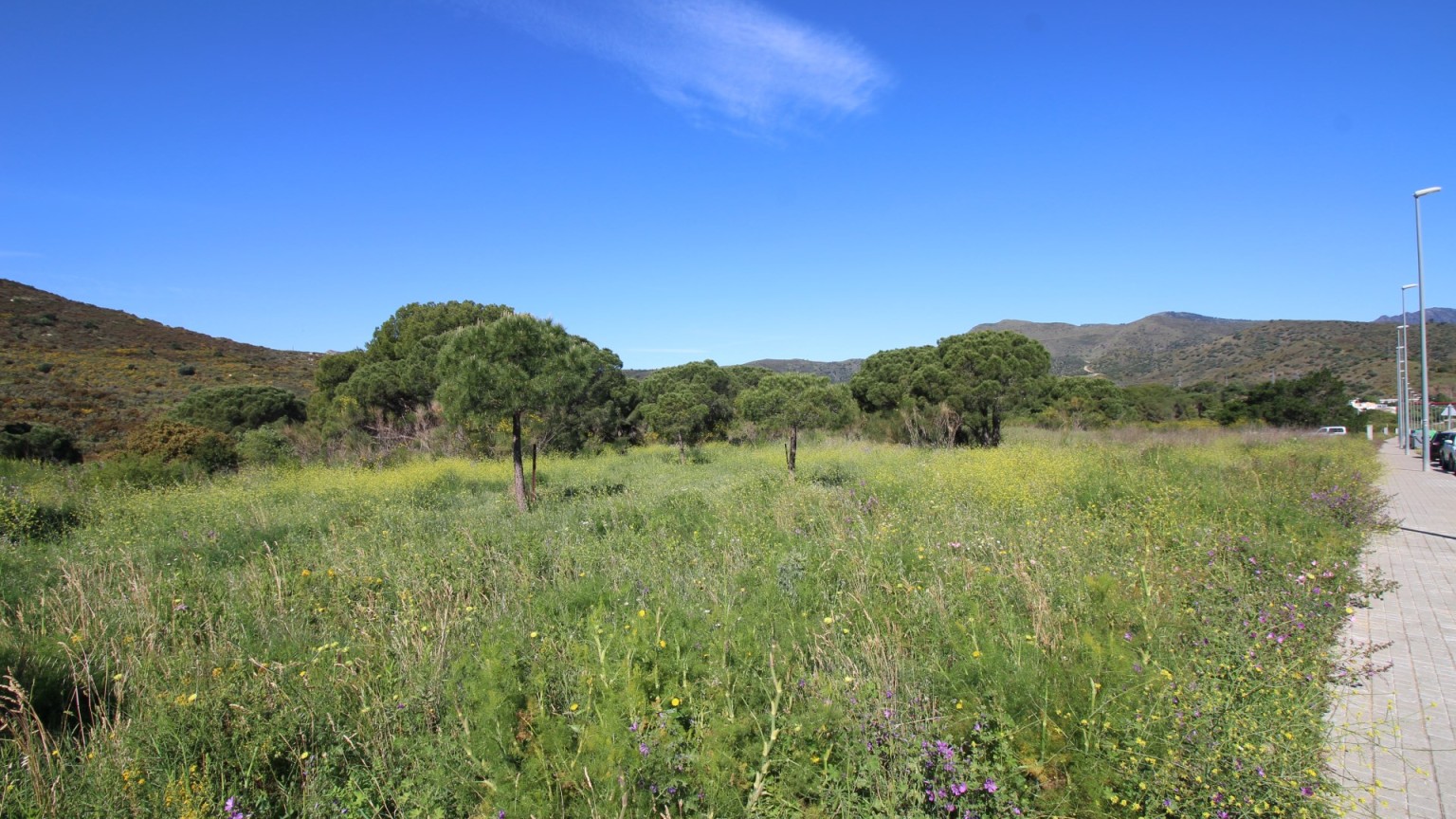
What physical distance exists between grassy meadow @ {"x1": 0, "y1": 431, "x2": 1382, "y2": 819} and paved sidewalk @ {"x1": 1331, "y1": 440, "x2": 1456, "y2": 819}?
0.76ft

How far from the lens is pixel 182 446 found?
52.0ft

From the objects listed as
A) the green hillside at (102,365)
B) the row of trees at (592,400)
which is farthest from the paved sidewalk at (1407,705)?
the green hillside at (102,365)

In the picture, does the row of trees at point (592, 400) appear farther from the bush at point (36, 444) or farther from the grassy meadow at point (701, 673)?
the grassy meadow at point (701, 673)

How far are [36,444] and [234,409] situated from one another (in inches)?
256

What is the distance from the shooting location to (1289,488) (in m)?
9.55

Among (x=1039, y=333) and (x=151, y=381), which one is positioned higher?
(x=1039, y=333)

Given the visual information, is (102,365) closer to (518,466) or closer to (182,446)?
(182,446)

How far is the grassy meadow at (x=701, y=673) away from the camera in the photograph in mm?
2609

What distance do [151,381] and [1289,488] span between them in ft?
143

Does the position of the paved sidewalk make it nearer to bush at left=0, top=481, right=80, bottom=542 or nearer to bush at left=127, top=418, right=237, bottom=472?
bush at left=0, top=481, right=80, bottom=542

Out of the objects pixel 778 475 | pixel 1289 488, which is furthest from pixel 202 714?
pixel 1289 488

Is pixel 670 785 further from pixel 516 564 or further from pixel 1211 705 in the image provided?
pixel 516 564

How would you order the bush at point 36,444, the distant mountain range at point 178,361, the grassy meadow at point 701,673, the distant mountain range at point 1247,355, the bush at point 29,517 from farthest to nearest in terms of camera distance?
the distant mountain range at point 1247,355 → the distant mountain range at point 178,361 → the bush at point 36,444 → the bush at point 29,517 → the grassy meadow at point 701,673

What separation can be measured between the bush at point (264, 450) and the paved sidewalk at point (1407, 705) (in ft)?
65.8
